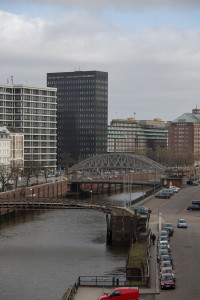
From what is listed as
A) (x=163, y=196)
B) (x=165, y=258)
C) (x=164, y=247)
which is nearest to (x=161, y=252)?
(x=164, y=247)

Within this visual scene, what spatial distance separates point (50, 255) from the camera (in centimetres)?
7425

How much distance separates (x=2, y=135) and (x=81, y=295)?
12240 centimetres

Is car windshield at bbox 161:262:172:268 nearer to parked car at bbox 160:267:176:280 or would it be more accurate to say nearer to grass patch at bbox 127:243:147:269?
parked car at bbox 160:267:176:280

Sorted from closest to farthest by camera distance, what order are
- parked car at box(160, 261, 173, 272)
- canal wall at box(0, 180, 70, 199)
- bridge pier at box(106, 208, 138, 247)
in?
parked car at box(160, 261, 173, 272)
bridge pier at box(106, 208, 138, 247)
canal wall at box(0, 180, 70, 199)

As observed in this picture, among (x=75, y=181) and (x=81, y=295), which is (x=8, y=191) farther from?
(x=81, y=295)

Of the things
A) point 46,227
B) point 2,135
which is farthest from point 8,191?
point 2,135

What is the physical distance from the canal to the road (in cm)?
623

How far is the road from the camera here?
51609mm

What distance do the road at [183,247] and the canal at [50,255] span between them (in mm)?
6235

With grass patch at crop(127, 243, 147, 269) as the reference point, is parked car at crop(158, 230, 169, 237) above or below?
above

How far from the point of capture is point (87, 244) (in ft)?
267

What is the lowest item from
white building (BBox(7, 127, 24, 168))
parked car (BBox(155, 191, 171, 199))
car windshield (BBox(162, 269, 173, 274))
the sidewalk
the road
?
the sidewalk

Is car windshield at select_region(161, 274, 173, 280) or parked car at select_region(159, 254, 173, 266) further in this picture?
parked car at select_region(159, 254, 173, 266)

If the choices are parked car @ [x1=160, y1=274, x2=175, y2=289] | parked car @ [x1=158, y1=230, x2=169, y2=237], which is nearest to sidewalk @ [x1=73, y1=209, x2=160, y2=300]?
parked car @ [x1=160, y1=274, x2=175, y2=289]
